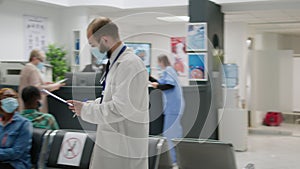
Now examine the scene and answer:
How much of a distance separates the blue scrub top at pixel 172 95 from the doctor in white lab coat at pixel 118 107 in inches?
4.0

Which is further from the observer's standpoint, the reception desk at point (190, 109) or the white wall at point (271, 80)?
the white wall at point (271, 80)

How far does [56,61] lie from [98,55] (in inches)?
219

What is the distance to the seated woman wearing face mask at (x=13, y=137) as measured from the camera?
10.7ft

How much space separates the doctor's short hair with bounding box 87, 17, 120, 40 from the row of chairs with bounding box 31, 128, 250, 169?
625 mm

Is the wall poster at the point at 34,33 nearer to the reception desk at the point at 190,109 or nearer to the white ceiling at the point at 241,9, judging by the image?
the white ceiling at the point at 241,9

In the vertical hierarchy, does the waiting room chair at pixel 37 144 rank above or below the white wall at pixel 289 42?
below

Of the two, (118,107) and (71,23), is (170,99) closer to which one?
(118,107)

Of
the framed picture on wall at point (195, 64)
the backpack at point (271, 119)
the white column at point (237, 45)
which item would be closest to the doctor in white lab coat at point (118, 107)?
the framed picture on wall at point (195, 64)

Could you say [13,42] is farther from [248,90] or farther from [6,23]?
[248,90]

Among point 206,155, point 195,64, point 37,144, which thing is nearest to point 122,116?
point 195,64

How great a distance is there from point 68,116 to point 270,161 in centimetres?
271

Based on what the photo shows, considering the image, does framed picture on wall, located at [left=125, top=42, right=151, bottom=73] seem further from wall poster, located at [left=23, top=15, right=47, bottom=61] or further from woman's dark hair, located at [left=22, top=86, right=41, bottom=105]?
wall poster, located at [left=23, top=15, right=47, bottom=61]

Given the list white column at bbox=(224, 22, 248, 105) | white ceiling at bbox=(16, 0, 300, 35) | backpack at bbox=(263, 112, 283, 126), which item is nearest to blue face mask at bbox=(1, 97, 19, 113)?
white ceiling at bbox=(16, 0, 300, 35)

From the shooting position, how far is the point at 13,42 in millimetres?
6930
